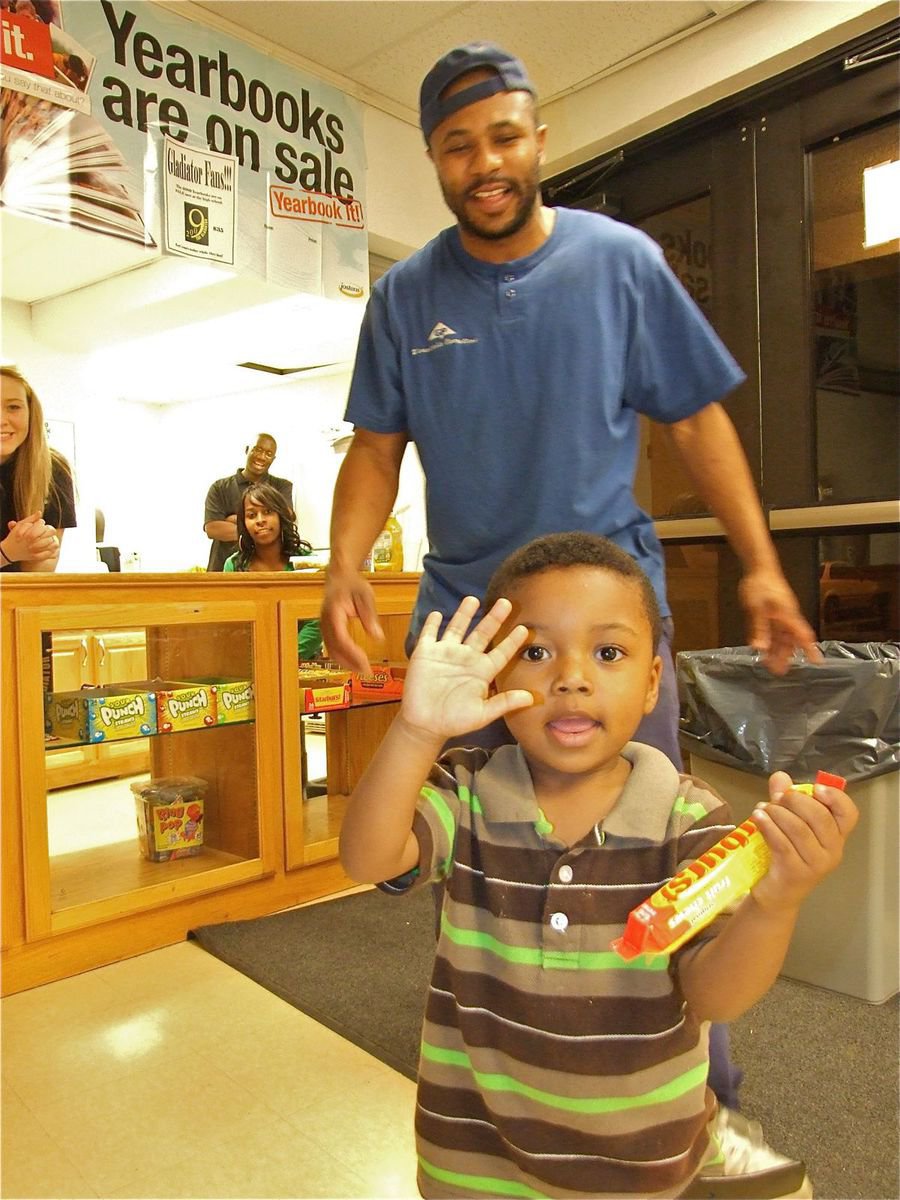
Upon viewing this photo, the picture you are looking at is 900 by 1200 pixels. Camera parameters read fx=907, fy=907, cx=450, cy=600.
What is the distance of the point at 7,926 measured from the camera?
211 cm

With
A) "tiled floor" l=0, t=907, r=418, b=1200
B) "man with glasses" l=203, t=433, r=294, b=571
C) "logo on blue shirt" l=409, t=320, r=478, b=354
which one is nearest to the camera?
"logo on blue shirt" l=409, t=320, r=478, b=354

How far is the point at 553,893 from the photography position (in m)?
0.89

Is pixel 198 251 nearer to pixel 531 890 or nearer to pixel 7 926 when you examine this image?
pixel 7 926

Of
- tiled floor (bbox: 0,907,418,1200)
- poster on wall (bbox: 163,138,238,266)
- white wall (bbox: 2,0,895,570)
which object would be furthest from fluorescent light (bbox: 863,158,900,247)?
tiled floor (bbox: 0,907,418,1200)

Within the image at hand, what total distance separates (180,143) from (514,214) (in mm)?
2122

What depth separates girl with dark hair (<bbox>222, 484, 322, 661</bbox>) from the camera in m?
3.22

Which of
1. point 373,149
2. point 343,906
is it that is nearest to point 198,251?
point 373,149

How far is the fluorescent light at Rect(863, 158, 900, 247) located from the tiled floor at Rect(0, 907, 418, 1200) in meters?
2.57

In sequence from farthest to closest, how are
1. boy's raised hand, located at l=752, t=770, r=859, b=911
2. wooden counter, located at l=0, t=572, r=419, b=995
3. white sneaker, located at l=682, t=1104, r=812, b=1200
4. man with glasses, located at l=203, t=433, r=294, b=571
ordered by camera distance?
1. man with glasses, located at l=203, t=433, r=294, b=571
2. wooden counter, located at l=0, t=572, r=419, b=995
3. white sneaker, located at l=682, t=1104, r=812, b=1200
4. boy's raised hand, located at l=752, t=770, r=859, b=911

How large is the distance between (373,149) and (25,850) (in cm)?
269

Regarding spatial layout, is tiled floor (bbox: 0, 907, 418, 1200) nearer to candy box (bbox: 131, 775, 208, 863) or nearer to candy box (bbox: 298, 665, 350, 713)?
candy box (bbox: 131, 775, 208, 863)

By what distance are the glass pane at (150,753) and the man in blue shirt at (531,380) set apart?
143cm

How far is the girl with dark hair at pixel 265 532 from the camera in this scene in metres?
3.22

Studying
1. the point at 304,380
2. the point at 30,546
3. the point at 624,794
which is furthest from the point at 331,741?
the point at 304,380
